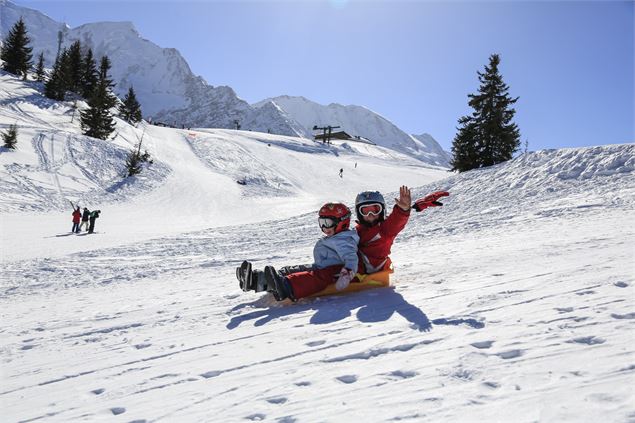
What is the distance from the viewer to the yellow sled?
478cm

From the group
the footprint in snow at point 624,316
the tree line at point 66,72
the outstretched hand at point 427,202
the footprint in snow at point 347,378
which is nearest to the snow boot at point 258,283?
the outstretched hand at point 427,202

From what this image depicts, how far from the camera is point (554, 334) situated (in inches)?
106

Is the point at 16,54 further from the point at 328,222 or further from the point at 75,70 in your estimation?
the point at 328,222

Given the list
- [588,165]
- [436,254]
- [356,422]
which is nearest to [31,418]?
[356,422]

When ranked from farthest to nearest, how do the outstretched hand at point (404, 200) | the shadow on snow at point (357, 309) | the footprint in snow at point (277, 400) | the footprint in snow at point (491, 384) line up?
the outstretched hand at point (404, 200)
the shadow on snow at point (357, 309)
the footprint in snow at point (277, 400)
the footprint in snow at point (491, 384)

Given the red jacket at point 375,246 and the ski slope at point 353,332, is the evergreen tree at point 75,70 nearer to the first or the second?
the ski slope at point 353,332

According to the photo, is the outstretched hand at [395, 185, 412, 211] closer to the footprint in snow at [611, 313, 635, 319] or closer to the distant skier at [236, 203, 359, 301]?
the distant skier at [236, 203, 359, 301]

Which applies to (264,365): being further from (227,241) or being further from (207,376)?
(227,241)

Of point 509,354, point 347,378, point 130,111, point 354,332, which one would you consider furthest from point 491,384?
point 130,111

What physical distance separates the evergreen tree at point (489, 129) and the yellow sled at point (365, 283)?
21494 mm

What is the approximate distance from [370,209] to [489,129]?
71.0 feet

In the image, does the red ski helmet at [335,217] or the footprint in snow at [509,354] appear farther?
the red ski helmet at [335,217]

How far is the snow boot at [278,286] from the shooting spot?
439 centimetres

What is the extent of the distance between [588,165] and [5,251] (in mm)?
19064
